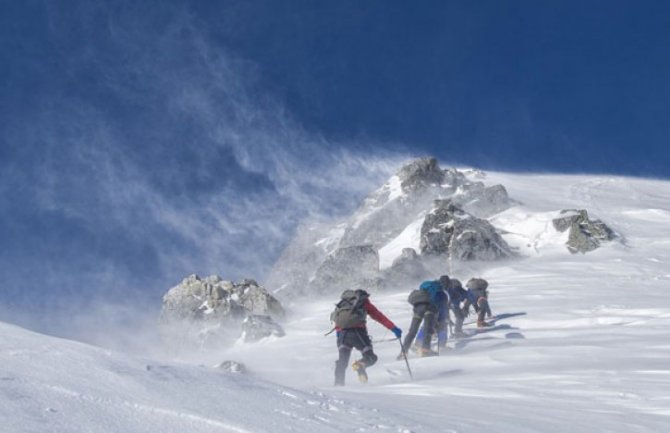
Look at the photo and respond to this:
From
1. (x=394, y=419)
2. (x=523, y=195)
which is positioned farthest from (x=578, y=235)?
(x=394, y=419)

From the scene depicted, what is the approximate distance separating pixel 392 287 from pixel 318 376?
52.7ft

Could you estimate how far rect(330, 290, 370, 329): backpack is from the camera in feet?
43.4

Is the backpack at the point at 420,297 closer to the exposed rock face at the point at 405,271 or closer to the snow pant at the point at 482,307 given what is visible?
the snow pant at the point at 482,307

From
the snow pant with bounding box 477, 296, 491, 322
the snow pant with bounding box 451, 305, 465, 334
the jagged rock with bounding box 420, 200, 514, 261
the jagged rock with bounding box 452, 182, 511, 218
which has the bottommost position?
the snow pant with bounding box 451, 305, 465, 334

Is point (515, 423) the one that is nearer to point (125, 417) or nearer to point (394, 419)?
point (394, 419)

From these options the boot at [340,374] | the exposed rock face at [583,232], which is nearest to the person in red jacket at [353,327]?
the boot at [340,374]

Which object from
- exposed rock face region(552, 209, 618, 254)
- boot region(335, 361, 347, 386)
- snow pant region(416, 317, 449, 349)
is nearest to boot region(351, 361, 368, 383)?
boot region(335, 361, 347, 386)

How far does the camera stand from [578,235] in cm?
3594

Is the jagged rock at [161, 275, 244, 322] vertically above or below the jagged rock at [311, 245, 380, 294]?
below

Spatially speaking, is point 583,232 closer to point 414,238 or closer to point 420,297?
point 414,238

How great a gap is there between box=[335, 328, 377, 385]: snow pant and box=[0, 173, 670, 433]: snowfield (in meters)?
0.49

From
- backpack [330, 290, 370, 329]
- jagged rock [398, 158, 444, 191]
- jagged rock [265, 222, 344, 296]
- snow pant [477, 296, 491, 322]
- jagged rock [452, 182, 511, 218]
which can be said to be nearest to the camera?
backpack [330, 290, 370, 329]

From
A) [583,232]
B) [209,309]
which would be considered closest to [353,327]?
[209,309]

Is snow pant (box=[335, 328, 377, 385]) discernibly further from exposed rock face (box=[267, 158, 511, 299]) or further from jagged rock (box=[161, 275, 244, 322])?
exposed rock face (box=[267, 158, 511, 299])
